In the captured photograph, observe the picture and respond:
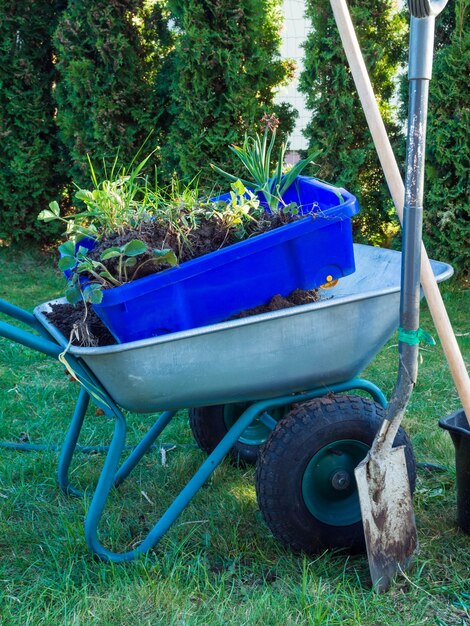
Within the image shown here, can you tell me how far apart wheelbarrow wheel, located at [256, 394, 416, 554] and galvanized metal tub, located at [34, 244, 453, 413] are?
0.33ft

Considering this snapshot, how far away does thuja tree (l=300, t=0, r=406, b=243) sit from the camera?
14.1 feet

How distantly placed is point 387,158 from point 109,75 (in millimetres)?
3527

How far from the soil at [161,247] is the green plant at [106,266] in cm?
1

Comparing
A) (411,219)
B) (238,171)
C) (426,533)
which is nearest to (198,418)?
(426,533)

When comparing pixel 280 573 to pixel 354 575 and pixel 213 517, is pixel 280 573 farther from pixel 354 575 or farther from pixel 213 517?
pixel 213 517

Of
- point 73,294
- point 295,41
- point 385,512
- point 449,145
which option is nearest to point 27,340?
point 73,294

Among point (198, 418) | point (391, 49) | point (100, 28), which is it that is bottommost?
point (198, 418)

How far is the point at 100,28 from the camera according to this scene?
4.71 metres

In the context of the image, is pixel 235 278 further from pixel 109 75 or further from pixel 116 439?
pixel 109 75

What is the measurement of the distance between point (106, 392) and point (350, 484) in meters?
0.74

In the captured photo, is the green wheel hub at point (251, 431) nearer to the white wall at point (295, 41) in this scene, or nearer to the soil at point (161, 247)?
the soil at point (161, 247)

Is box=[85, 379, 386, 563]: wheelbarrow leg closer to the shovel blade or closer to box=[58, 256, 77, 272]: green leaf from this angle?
the shovel blade

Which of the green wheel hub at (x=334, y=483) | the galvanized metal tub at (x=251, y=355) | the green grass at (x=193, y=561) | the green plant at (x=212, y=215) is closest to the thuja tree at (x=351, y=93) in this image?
the green grass at (x=193, y=561)

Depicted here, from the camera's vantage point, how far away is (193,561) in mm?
1939
